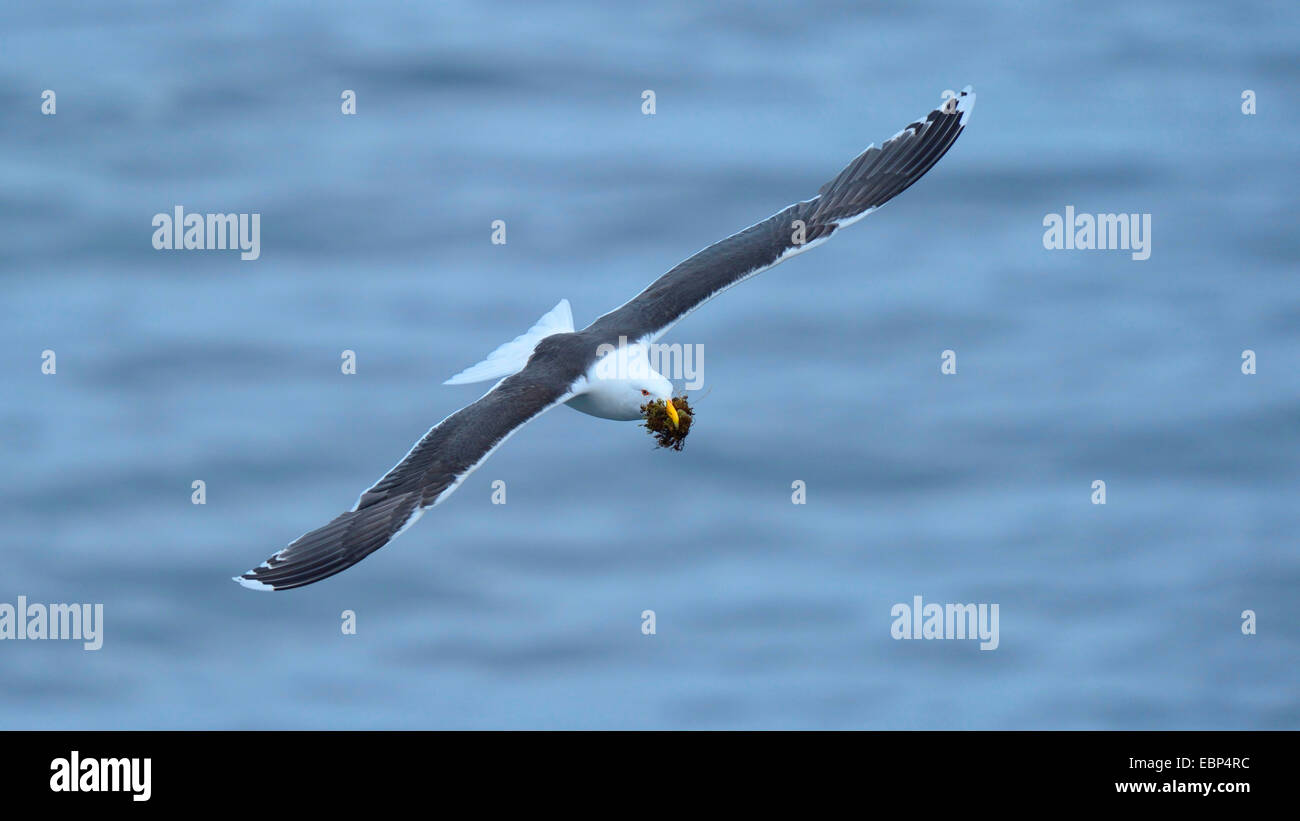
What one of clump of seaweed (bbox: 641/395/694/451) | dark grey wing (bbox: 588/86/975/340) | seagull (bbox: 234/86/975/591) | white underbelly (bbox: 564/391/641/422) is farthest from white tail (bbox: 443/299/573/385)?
clump of seaweed (bbox: 641/395/694/451)

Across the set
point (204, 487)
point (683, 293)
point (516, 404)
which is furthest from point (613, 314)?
point (204, 487)

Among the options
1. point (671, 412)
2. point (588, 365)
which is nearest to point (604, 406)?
point (588, 365)

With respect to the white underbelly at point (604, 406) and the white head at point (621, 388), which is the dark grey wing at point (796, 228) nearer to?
the white head at point (621, 388)

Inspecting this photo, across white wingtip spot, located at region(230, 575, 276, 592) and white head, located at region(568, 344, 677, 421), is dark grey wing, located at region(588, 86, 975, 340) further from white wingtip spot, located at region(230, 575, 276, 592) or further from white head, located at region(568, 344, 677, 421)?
white wingtip spot, located at region(230, 575, 276, 592)

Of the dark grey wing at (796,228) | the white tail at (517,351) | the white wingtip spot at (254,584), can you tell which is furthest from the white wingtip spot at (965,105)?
the white wingtip spot at (254,584)

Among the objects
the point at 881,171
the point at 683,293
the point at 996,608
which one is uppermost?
the point at 881,171

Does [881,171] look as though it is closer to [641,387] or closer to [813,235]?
[813,235]

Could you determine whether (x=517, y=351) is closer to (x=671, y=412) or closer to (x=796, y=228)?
(x=671, y=412)
